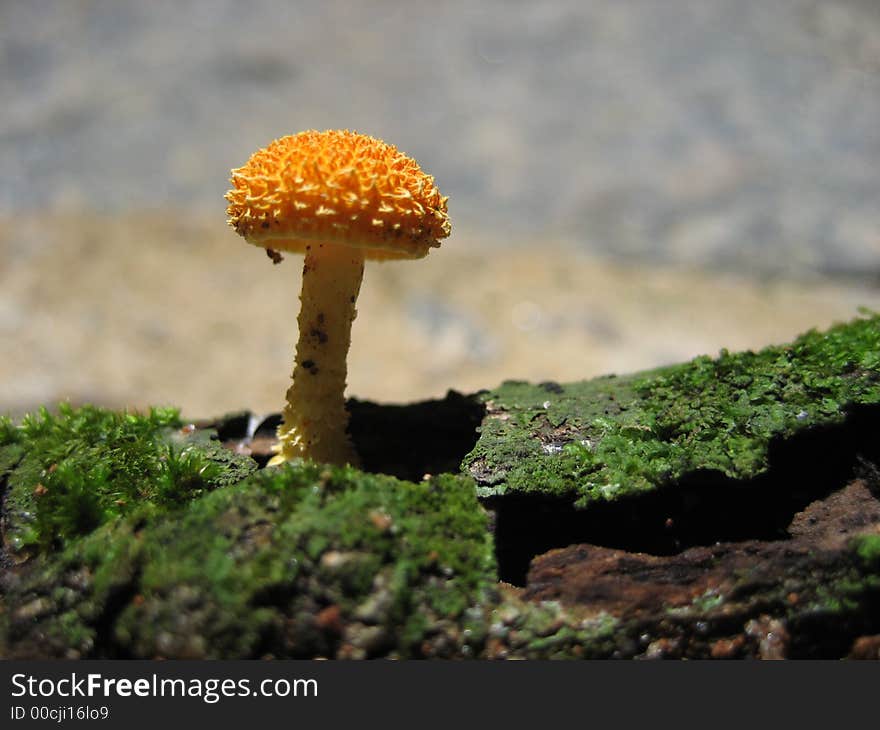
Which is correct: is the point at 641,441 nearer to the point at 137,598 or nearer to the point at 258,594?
the point at 258,594

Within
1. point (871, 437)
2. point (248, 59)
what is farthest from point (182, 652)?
point (248, 59)

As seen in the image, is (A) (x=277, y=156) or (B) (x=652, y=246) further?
(B) (x=652, y=246)

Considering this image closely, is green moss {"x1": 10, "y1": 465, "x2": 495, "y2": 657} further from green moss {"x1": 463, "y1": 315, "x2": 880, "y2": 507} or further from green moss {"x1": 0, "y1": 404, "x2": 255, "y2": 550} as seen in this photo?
green moss {"x1": 463, "y1": 315, "x2": 880, "y2": 507}

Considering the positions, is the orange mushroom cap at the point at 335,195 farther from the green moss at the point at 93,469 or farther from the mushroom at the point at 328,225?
the green moss at the point at 93,469

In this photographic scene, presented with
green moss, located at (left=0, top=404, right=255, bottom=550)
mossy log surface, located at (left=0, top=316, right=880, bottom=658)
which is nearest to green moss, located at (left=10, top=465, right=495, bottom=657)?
mossy log surface, located at (left=0, top=316, right=880, bottom=658)

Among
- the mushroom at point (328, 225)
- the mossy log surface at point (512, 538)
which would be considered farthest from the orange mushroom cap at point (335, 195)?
the mossy log surface at point (512, 538)

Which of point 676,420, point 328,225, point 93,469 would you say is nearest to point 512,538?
point 676,420
